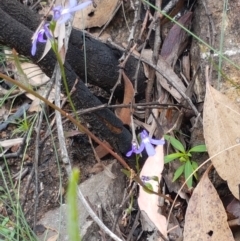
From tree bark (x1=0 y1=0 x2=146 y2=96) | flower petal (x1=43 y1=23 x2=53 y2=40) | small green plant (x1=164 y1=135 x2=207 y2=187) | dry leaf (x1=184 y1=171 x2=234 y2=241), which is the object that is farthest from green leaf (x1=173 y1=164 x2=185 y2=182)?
flower petal (x1=43 y1=23 x2=53 y2=40)

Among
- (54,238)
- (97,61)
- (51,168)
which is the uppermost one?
(97,61)

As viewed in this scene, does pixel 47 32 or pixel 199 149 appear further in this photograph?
pixel 199 149

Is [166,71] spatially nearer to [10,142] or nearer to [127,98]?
[127,98]

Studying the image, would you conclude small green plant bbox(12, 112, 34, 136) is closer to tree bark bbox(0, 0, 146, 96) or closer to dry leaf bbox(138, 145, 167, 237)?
tree bark bbox(0, 0, 146, 96)

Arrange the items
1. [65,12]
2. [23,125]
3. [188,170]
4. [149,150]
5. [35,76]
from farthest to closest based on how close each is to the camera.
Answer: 1. [35,76]
2. [23,125]
3. [188,170]
4. [149,150]
5. [65,12]

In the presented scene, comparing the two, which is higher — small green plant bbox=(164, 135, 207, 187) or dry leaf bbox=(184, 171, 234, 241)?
small green plant bbox=(164, 135, 207, 187)

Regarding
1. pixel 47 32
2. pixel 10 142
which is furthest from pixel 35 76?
pixel 47 32

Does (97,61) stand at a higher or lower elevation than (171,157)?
higher
